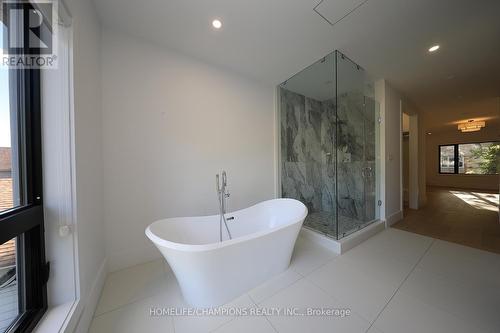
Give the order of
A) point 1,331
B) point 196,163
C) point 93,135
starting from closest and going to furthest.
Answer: point 1,331, point 93,135, point 196,163

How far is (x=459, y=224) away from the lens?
2771 millimetres

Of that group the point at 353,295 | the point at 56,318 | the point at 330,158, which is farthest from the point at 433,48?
the point at 56,318

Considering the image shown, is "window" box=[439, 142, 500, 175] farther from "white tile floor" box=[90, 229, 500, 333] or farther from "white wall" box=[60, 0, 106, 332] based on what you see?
"white wall" box=[60, 0, 106, 332]

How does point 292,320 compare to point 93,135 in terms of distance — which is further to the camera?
point 93,135

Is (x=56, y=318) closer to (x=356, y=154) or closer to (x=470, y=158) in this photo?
(x=356, y=154)

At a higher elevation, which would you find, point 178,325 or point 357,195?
point 357,195

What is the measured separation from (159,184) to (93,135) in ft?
2.45

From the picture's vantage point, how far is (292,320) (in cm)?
115

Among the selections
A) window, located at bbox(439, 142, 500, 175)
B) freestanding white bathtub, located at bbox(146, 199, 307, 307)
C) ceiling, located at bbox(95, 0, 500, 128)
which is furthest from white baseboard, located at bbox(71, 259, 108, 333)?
window, located at bbox(439, 142, 500, 175)

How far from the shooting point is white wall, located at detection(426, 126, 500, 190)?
5977mm

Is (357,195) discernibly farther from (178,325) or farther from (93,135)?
(93,135)

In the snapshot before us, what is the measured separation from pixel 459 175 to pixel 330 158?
8390mm

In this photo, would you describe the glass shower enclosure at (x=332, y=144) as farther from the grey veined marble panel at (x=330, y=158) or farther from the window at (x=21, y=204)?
the window at (x=21, y=204)

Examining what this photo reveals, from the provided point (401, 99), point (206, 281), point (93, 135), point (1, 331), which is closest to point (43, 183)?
point (93, 135)
